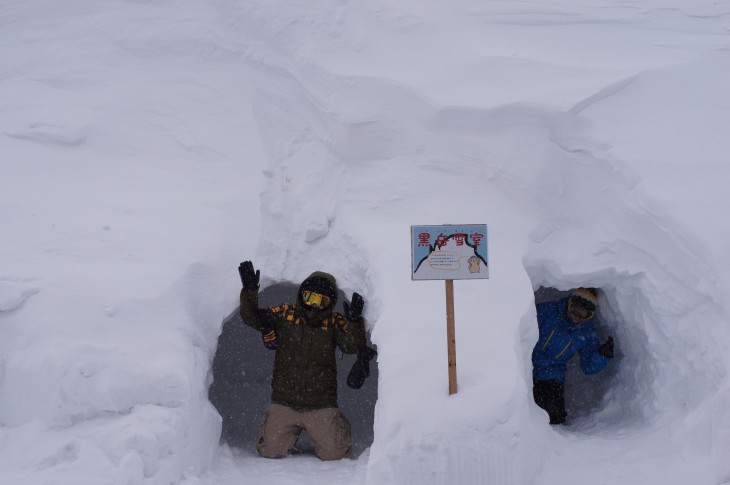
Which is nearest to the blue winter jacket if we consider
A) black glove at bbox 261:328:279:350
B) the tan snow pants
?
the tan snow pants

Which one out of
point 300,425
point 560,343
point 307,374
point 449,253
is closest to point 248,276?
point 307,374

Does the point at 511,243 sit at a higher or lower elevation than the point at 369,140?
lower

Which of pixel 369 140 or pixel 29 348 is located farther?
pixel 369 140

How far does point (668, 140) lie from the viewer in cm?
480

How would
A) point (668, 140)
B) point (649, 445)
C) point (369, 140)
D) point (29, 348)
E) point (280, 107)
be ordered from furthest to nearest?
point (280, 107) < point (369, 140) < point (668, 140) < point (649, 445) < point (29, 348)

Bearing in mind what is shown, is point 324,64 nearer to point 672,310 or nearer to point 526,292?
point 526,292

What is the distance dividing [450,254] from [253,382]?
357 centimetres

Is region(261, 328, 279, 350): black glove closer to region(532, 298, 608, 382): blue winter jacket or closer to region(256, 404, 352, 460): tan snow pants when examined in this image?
region(256, 404, 352, 460): tan snow pants

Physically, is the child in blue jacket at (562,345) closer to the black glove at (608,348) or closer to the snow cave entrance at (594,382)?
the black glove at (608,348)

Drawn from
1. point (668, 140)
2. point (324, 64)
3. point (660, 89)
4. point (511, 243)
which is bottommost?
point (511, 243)

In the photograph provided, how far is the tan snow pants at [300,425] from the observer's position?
497cm

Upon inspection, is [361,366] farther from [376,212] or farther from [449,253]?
[449,253]

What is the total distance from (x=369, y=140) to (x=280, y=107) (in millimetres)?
969

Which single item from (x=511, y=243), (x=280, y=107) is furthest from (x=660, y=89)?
(x=280, y=107)
